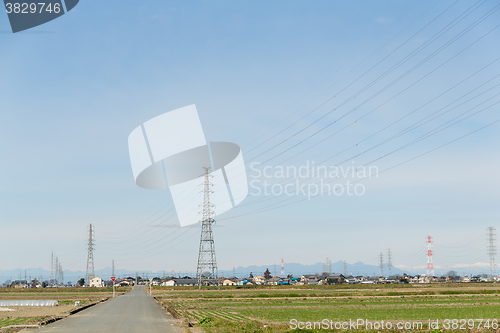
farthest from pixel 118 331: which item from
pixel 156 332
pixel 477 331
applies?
pixel 477 331

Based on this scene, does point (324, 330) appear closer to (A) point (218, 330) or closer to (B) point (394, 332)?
(B) point (394, 332)

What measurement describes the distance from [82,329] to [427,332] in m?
22.3

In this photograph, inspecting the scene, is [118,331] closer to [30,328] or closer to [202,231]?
[30,328]

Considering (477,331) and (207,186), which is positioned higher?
(207,186)

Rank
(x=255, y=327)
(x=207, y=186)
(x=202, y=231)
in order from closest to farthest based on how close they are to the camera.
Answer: (x=255, y=327), (x=207, y=186), (x=202, y=231)

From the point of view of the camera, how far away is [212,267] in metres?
114

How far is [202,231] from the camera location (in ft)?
369

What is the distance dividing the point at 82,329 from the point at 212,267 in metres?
85.4

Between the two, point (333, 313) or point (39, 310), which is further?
point (39, 310)

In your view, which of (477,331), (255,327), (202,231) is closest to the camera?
(477,331)

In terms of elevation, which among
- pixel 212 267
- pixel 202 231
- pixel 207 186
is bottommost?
pixel 212 267

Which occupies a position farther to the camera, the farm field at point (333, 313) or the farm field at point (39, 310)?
the farm field at point (39, 310)

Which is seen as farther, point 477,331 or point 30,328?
point 30,328

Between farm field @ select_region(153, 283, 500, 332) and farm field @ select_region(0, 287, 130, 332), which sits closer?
farm field @ select_region(153, 283, 500, 332)
